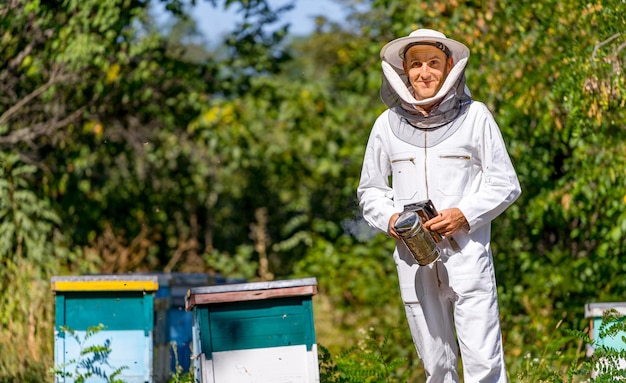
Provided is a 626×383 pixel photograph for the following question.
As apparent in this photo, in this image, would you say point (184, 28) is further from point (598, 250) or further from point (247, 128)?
point (598, 250)

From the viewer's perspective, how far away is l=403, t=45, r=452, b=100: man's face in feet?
12.6

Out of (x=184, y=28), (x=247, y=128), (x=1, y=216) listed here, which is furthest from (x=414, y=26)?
(x=184, y=28)

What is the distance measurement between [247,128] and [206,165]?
1.02m

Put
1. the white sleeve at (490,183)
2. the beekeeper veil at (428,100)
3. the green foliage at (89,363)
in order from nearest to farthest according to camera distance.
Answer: the white sleeve at (490,183) < the beekeeper veil at (428,100) < the green foliage at (89,363)

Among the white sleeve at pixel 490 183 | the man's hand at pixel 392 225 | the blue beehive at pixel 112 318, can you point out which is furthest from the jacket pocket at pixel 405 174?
the blue beehive at pixel 112 318

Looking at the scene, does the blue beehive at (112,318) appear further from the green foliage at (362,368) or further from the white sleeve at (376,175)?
the white sleeve at (376,175)

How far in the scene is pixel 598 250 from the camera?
6809 mm

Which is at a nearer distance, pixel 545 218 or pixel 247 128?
pixel 545 218

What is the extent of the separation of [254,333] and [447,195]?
3.33 feet

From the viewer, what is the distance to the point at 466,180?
380cm

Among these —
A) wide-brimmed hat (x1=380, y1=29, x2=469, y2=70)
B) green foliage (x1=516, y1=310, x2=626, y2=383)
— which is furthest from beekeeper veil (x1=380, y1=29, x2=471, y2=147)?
green foliage (x1=516, y1=310, x2=626, y2=383)

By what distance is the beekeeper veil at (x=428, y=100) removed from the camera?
3.79m

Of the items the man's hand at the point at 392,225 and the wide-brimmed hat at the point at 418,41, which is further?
the wide-brimmed hat at the point at 418,41

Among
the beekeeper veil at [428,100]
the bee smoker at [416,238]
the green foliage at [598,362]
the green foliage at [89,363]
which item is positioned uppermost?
the beekeeper veil at [428,100]
